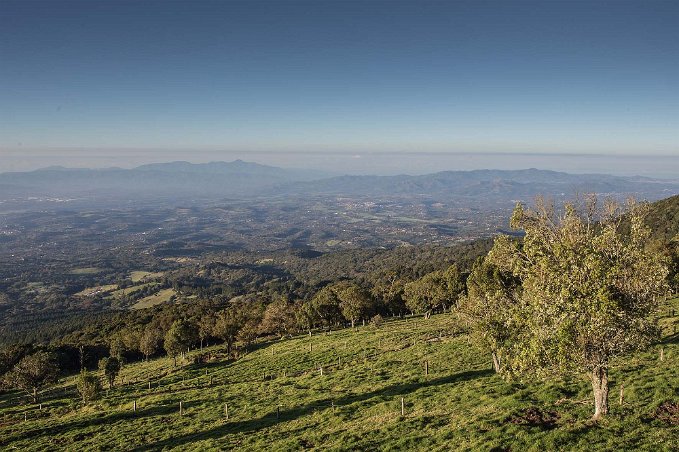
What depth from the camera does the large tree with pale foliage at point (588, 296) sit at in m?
16.0

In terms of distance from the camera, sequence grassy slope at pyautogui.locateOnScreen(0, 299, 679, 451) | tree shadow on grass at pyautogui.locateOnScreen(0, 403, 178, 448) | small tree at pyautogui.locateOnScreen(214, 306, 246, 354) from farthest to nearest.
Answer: small tree at pyautogui.locateOnScreen(214, 306, 246, 354) < tree shadow on grass at pyautogui.locateOnScreen(0, 403, 178, 448) < grassy slope at pyautogui.locateOnScreen(0, 299, 679, 451)

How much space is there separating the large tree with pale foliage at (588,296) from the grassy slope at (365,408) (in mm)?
4070

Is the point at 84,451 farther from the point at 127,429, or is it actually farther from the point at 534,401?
the point at 534,401

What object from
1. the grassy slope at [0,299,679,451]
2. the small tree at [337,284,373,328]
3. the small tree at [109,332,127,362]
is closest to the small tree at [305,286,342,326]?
the small tree at [337,284,373,328]

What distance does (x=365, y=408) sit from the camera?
2922 centimetres

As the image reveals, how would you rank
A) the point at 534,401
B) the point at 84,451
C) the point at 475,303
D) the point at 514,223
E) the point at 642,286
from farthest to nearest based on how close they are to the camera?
the point at 475,303
the point at 84,451
the point at 534,401
the point at 514,223
the point at 642,286

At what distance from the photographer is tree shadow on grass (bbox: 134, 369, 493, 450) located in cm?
2902

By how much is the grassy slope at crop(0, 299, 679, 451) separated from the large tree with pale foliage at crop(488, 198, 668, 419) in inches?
160

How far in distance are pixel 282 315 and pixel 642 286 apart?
69989mm

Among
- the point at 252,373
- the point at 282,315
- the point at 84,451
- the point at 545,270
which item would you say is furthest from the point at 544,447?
the point at 282,315

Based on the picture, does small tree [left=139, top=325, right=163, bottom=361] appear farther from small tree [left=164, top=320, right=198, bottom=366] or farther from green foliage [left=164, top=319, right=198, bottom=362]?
green foliage [left=164, top=319, right=198, bottom=362]

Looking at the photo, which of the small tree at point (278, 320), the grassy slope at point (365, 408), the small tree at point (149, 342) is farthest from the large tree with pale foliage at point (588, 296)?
the small tree at point (149, 342)

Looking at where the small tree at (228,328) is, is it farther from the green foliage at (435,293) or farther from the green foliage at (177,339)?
the green foliage at (435,293)

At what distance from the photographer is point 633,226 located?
17.2m
